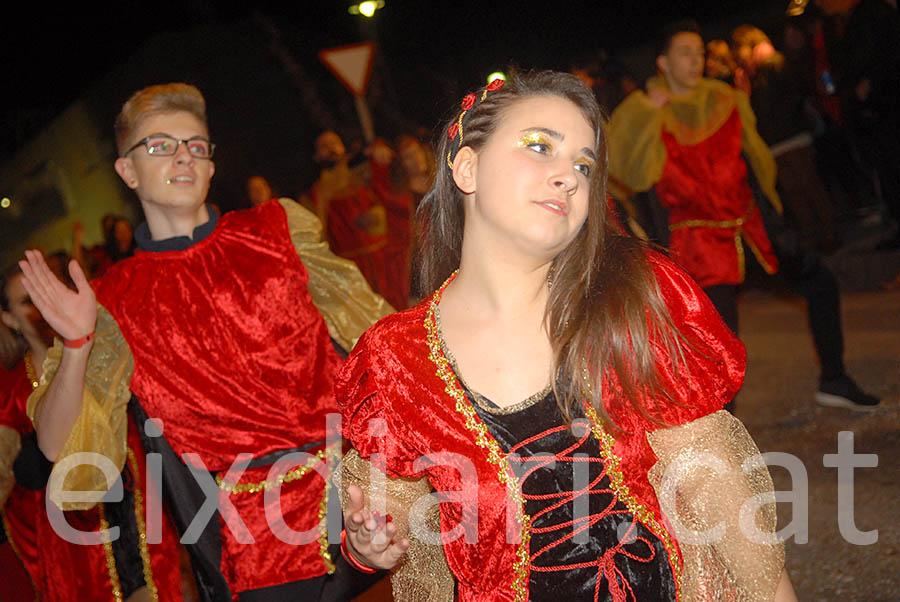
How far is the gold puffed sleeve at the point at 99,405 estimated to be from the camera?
2.68 metres


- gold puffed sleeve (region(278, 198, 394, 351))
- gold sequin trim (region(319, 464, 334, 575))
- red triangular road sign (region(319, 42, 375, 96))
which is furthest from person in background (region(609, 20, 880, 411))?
red triangular road sign (region(319, 42, 375, 96))

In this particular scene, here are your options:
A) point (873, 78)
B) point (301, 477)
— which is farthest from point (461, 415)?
point (873, 78)

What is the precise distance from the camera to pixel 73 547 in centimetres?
330

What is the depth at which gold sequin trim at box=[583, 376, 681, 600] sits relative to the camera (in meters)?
1.76

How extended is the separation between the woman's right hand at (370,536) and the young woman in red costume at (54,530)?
1556mm

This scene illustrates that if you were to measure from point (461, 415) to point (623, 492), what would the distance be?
38 cm

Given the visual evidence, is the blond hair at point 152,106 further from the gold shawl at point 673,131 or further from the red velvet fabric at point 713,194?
the red velvet fabric at point 713,194

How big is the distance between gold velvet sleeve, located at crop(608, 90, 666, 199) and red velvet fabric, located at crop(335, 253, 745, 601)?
8.13ft

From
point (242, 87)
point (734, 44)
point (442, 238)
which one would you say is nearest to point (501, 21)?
point (242, 87)

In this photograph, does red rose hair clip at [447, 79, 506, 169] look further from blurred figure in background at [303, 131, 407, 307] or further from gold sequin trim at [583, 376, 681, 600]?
blurred figure in background at [303, 131, 407, 307]

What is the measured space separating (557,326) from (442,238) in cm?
50

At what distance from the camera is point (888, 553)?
3256 millimetres

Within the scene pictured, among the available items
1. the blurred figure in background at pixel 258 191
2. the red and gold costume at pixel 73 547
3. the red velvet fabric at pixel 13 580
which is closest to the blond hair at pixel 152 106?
the red and gold costume at pixel 73 547

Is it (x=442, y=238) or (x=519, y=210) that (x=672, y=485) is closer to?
(x=519, y=210)
